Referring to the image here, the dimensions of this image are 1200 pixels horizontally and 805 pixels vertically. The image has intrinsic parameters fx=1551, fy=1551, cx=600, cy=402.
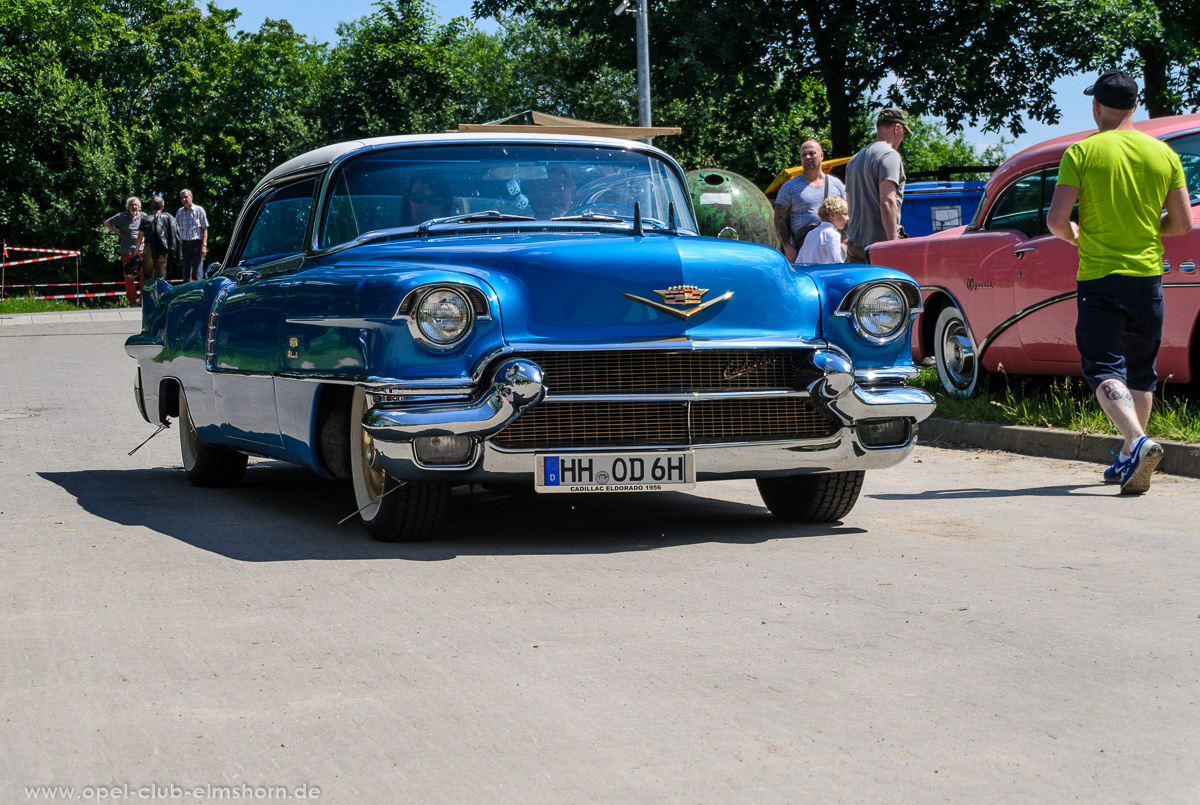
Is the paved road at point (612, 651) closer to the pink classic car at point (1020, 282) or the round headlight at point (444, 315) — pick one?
the round headlight at point (444, 315)

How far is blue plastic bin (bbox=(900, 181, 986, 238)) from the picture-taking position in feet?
58.4

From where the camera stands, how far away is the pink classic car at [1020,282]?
8.03 meters

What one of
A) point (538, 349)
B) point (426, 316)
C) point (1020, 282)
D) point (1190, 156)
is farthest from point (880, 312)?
point (1020, 282)

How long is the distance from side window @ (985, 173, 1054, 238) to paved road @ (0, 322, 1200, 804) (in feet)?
9.36

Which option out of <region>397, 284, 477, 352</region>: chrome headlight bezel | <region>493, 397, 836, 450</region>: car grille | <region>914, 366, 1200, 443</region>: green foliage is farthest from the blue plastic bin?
<region>397, 284, 477, 352</region>: chrome headlight bezel

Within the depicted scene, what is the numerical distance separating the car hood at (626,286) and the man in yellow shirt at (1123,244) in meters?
1.87

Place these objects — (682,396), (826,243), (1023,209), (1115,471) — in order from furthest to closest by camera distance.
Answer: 1. (826,243)
2. (1023,209)
3. (1115,471)
4. (682,396)

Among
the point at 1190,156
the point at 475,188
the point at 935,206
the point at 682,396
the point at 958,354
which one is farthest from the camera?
the point at 935,206

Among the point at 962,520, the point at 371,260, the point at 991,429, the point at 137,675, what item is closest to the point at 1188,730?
the point at 137,675

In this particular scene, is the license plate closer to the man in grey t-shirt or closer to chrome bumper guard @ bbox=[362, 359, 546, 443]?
chrome bumper guard @ bbox=[362, 359, 546, 443]

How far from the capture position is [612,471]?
5648 millimetres

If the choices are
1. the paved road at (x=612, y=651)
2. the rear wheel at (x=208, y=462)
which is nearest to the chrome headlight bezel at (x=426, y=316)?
the paved road at (x=612, y=651)

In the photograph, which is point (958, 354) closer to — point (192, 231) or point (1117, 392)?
point (1117, 392)

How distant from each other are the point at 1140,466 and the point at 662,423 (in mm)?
2585
